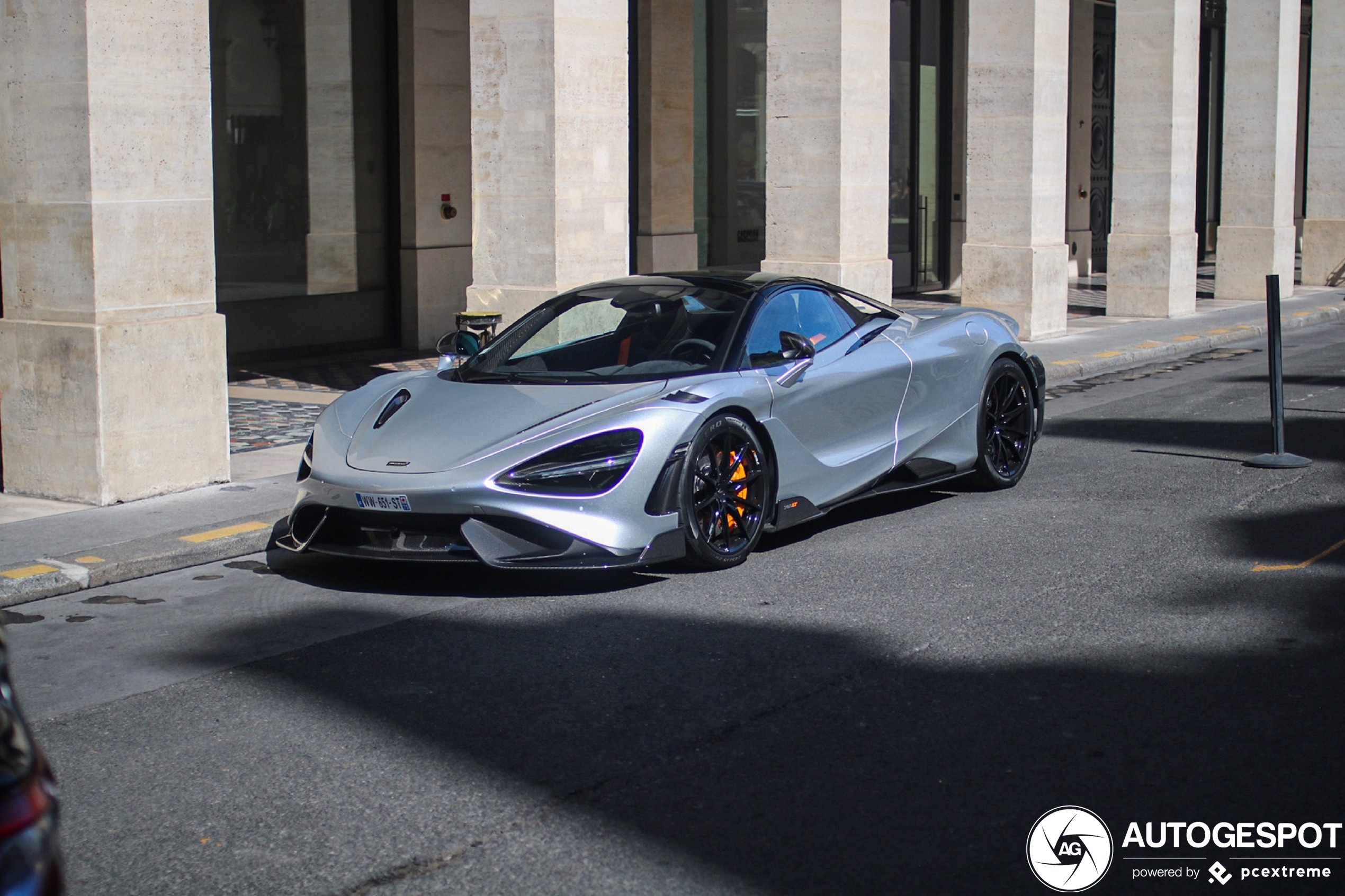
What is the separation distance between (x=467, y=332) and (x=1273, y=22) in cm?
1806

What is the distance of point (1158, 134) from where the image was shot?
64.3 ft

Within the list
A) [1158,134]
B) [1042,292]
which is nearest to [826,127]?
[1042,292]

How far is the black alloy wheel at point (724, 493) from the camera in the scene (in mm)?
6672

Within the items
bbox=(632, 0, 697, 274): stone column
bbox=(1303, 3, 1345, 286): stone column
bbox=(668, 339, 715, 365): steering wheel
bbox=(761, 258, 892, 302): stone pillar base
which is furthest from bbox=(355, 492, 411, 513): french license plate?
bbox=(1303, 3, 1345, 286): stone column

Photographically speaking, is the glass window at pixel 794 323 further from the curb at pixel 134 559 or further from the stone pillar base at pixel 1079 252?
the stone pillar base at pixel 1079 252

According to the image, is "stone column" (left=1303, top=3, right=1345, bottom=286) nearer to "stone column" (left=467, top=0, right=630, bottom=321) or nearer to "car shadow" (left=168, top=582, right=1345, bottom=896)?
"stone column" (left=467, top=0, right=630, bottom=321)

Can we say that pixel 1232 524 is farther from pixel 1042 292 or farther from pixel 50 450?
pixel 1042 292

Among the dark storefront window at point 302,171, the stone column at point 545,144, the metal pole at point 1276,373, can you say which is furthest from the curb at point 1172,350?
the dark storefront window at point 302,171

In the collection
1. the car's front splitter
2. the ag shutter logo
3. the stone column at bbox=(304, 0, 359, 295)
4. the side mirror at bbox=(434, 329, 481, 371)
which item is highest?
the stone column at bbox=(304, 0, 359, 295)

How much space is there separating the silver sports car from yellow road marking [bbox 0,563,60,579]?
3.58ft

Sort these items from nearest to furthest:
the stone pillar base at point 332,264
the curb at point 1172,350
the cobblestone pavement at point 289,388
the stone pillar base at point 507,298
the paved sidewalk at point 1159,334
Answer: the cobblestone pavement at point 289,388, the stone pillar base at point 507,298, the curb at point 1172,350, the paved sidewalk at point 1159,334, the stone pillar base at point 332,264

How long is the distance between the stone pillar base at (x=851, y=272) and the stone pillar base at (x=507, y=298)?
330 cm

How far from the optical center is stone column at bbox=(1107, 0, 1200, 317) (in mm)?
19406

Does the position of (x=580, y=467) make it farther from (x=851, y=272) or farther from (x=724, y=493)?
(x=851, y=272)
